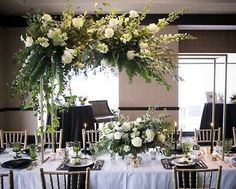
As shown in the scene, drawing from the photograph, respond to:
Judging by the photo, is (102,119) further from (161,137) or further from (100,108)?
(161,137)

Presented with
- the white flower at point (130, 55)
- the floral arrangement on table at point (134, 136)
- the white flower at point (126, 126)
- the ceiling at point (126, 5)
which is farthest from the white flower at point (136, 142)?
the ceiling at point (126, 5)

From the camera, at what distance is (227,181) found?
2.70 metres

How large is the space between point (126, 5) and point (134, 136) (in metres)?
3.76

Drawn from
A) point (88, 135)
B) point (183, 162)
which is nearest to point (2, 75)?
point (88, 135)

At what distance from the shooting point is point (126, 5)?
586cm

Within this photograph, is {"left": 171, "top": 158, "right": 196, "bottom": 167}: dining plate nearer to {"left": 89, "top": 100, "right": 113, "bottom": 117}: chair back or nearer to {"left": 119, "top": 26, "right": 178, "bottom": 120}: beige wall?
{"left": 119, "top": 26, "right": 178, "bottom": 120}: beige wall

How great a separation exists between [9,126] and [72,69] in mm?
4930

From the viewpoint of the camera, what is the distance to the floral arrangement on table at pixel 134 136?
9.00 feet

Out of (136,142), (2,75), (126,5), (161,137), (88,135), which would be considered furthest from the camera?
(2,75)

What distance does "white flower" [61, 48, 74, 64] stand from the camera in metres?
2.48

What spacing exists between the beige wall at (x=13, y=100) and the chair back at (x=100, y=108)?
1490 mm

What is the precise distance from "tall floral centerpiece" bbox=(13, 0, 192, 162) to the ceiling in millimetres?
3080

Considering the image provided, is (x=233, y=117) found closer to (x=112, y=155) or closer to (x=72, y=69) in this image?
(x=112, y=155)

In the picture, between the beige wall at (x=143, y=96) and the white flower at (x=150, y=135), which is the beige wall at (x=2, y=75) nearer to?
the beige wall at (x=143, y=96)
